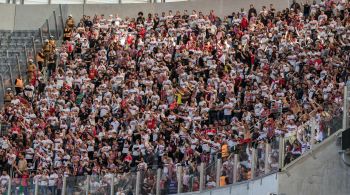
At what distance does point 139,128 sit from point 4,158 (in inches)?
205

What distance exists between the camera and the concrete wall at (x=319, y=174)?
3791 centimetres

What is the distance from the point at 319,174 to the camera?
125ft

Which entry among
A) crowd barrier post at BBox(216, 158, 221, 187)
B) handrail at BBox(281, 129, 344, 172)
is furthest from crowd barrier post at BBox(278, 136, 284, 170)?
crowd barrier post at BBox(216, 158, 221, 187)

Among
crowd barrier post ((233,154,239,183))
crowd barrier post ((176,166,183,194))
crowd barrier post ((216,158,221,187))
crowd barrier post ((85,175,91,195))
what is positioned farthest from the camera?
crowd barrier post ((85,175,91,195))

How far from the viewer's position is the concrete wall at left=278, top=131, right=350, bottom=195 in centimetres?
3791

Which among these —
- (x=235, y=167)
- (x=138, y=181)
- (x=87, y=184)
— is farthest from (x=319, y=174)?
(x=87, y=184)

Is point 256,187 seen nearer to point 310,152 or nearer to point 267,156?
point 267,156

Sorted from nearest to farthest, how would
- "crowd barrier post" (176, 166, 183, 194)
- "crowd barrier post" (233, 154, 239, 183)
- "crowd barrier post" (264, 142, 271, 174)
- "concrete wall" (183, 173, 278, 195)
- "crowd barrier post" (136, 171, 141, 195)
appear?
"concrete wall" (183, 173, 278, 195) < "crowd barrier post" (264, 142, 271, 174) < "crowd barrier post" (233, 154, 239, 183) < "crowd barrier post" (176, 166, 183, 194) < "crowd barrier post" (136, 171, 141, 195)

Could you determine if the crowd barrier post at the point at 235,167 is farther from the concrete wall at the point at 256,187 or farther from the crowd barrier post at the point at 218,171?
the crowd barrier post at the point at 218,171

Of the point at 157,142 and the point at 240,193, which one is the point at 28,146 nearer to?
Result: the point at 157,142

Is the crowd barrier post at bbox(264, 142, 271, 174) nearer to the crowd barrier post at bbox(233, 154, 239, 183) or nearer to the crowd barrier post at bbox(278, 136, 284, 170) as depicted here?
the crowd barrier post at bbox(278, 136, 284, 170)

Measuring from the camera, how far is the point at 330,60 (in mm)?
46156

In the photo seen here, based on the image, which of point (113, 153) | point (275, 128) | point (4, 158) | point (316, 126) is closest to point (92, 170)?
point (113, 153)

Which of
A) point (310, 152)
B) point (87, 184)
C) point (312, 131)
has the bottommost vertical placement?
point (87, 184)
